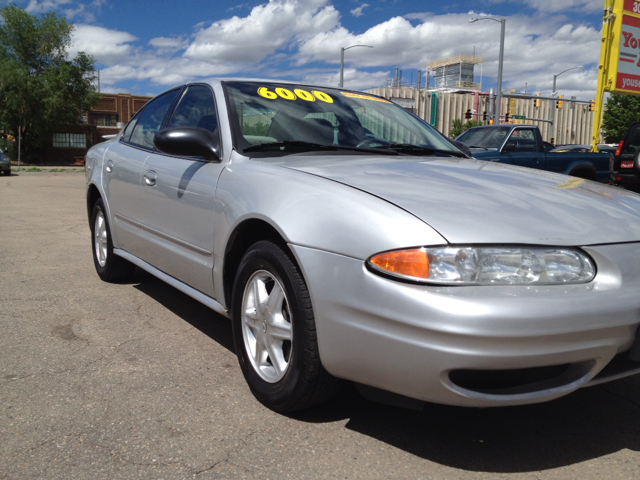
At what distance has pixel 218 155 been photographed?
3.12 meters

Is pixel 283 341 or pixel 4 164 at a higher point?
pixel 283 341

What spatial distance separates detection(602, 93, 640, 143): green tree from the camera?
4516 centimetres

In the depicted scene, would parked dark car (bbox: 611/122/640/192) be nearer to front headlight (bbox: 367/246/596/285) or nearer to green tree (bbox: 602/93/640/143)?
front headlight (bbox: 367/246/596/285)

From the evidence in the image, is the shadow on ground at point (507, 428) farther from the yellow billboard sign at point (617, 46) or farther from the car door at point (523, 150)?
the yellow billboard sign at point (617, 46)

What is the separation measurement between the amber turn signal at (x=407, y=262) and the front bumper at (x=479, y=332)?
0.14 ft

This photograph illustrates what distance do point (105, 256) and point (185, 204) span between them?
1.99 meters

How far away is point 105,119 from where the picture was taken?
5753 cm

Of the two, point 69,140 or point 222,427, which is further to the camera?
point 69,140

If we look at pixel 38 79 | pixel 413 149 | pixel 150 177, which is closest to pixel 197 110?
pixel 150 177

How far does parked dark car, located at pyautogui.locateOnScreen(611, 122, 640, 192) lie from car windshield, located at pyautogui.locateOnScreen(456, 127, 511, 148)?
6.52 feet

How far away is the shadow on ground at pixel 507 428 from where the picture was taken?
226 cm

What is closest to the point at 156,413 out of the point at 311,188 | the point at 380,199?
the point at 311,188

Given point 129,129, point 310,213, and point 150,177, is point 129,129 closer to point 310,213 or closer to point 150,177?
point 150,177

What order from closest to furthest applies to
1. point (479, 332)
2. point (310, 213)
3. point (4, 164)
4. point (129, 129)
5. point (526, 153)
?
point (479, 332) < point (310, 213) < point (129, 129) < point (526, 153) < point (4, 164)
